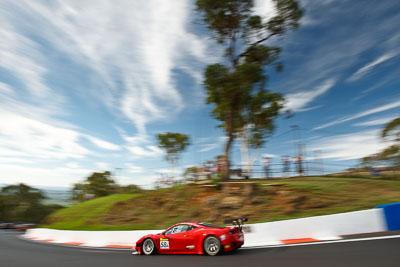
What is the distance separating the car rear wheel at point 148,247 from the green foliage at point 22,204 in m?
37.3

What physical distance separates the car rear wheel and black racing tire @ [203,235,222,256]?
2.03m

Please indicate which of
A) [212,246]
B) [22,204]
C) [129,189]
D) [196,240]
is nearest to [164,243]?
[196,240]

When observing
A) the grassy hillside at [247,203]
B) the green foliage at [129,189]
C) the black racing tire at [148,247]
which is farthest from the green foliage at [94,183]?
the black racing tire at [148,247]

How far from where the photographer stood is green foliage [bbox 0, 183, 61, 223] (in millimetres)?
36688

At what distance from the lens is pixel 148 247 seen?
28.2ft

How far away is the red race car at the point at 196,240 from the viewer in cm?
722

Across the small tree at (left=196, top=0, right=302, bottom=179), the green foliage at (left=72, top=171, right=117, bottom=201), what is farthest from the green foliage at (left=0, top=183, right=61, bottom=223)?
the small tree at (left=196, top=0, right=302, bottom=179)

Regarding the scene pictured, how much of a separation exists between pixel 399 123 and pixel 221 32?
2468 centimetres

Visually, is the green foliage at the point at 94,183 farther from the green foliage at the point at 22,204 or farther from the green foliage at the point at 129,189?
the green foliage at the point at 129,189

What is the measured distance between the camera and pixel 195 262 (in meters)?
6.50

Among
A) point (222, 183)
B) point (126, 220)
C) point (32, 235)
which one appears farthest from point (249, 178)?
point (32, 235)

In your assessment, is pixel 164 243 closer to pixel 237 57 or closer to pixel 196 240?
pixel 196 240

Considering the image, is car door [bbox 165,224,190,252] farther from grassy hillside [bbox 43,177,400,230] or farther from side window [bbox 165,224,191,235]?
grassy hillside [bbox 43,177,400,230]

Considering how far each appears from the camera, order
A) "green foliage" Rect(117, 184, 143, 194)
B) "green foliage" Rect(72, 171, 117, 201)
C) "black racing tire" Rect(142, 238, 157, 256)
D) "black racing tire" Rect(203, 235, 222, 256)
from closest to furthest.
Answer: "black racing tire" Rect(203, 235, 222, 256), "black racing tire" Rect(142, 238, 157, 256), "green foliage" Rect(117, 184, 143, 194), "green foliage" Rect(72, 171, 117, 201)
